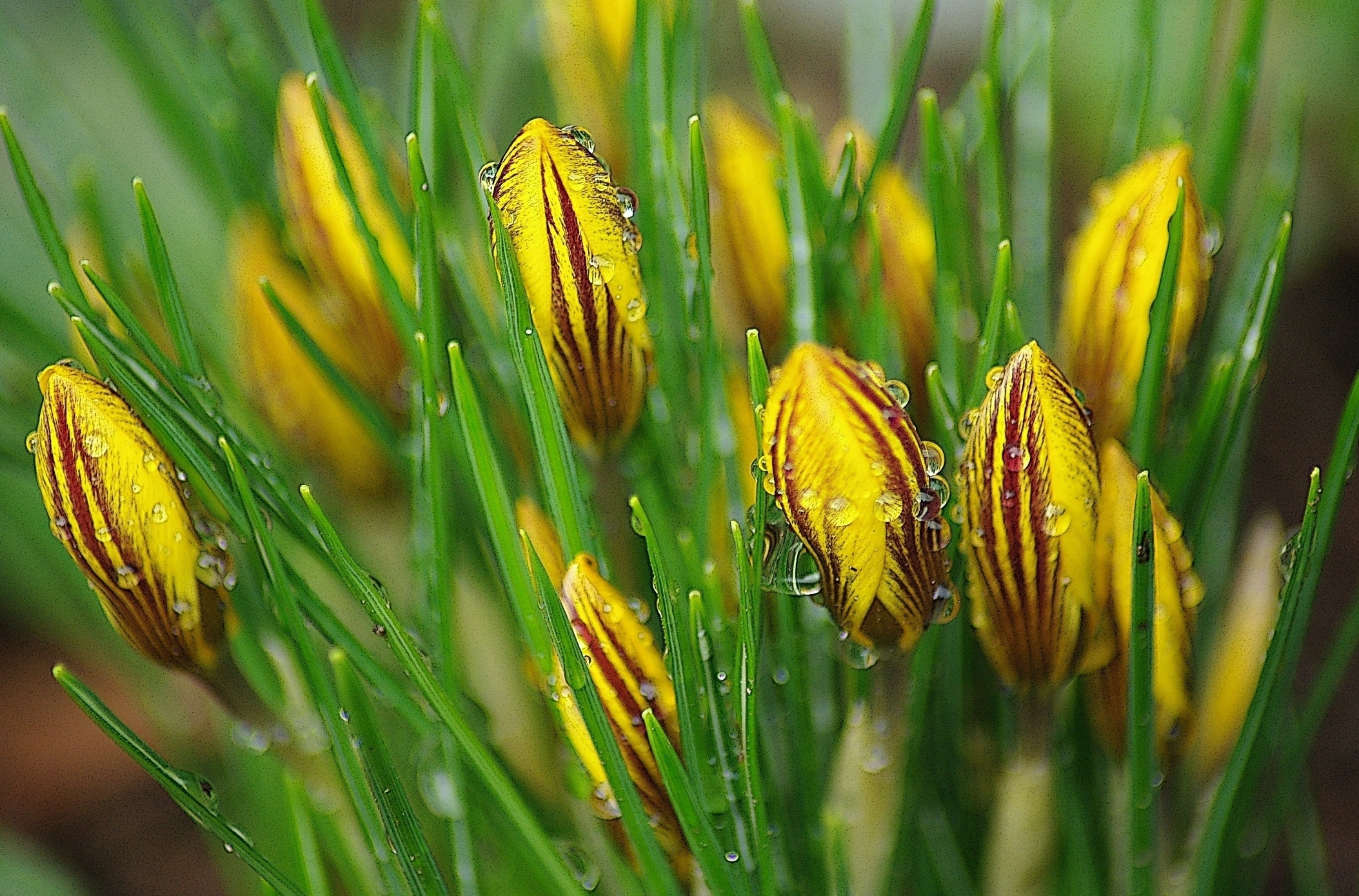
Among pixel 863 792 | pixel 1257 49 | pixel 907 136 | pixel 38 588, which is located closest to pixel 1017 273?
pixel 1257 49

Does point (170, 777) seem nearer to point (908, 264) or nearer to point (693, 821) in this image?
point (693, 821)

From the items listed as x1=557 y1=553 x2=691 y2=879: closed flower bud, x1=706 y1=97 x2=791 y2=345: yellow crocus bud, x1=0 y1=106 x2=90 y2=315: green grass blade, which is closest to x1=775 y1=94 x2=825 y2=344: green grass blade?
x1=706 y1=97 x2=791 y2=345: yellow crocus bud

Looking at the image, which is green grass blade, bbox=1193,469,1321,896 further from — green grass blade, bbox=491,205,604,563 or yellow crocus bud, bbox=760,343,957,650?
green grass blade, bbox=491,205,604,563

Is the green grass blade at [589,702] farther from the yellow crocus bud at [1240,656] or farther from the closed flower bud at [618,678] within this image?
the yellow crocus bud at [1240,656]

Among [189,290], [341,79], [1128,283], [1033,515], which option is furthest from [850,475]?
[189,290]

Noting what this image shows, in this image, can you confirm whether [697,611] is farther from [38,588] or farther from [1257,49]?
[38,588]

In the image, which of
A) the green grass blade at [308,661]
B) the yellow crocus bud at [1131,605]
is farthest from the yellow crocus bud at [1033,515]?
the green grass blade at [308,661]
